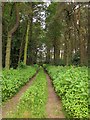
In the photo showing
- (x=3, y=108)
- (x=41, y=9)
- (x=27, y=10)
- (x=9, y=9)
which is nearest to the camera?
(x=3, y=108)

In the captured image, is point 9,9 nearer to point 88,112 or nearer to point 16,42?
point 16,42

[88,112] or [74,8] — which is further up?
[74,8]

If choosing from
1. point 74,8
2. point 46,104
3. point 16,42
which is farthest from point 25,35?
point 46,104

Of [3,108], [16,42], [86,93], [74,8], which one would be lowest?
[3,108]

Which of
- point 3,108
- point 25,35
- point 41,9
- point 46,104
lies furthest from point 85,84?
point 25,35

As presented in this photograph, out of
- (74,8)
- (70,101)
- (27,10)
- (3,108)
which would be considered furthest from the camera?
(74,8)

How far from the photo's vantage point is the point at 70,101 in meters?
6.75

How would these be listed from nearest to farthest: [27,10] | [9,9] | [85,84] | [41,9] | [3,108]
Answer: [85,84] < [3,108] < [27,10] < [9,9] < [41,9]

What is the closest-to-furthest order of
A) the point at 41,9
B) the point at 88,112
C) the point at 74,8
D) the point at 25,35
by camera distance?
the point at 88,112
the point at 74,8
the point at 41,9
the point at 25,35

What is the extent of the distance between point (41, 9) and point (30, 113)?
2045 centimetres

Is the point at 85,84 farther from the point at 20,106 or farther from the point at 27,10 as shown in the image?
the point at 27,10

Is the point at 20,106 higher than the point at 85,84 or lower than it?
lower

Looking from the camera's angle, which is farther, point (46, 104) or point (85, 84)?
point (46, 104)

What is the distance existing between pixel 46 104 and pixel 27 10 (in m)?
10.2
